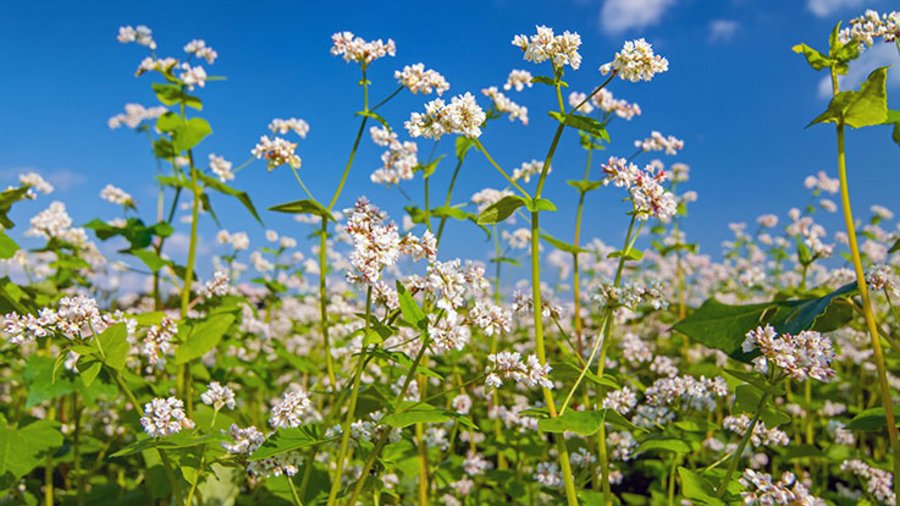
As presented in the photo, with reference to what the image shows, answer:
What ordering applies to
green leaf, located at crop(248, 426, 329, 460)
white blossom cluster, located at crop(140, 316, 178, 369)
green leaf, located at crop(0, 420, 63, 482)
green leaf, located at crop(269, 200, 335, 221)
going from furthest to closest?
1. green leaf, located at crop(0, 420, 63, 482)
2. green leaf, located at crop(269, 200, 335, 221)
3. white blossom cluster, located at crop(140, 316, 178, 369)
4. green leaf, located at crop(248, 426, 329, 460)

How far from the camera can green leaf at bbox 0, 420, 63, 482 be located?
3039 mm

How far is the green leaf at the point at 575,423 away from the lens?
1.95 meters

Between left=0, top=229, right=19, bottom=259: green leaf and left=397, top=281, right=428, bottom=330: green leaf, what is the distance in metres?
1.96

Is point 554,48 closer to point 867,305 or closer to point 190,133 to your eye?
point 867,305

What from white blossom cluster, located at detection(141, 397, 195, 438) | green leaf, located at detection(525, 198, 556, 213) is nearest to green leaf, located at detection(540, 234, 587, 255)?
green leaf, located at detection(525, 198, 556, 213)

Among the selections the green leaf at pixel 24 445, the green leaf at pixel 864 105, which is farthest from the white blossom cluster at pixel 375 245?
the green leaf at pixel 24 445

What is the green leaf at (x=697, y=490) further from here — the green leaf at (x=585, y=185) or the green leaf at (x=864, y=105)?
the green leaf at (x=585, y=185)

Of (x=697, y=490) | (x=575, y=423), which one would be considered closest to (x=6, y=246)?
(x=575, y=423)

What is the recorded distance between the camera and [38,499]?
14.4 feet

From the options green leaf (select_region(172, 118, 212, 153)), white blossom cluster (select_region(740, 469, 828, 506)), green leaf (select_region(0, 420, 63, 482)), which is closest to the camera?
white blossom cluster (select_region(740, 469, 828, 506))

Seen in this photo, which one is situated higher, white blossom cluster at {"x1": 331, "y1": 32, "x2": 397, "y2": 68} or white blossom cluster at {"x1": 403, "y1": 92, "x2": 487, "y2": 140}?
white blossom cluster at {"x1": 331, "y1": 32, "x2": 397, "y2": 68}

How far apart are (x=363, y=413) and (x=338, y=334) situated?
2.85m

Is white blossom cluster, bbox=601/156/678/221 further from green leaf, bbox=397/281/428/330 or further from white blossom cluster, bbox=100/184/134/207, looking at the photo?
white blossom cluster, bbox=100/184/134/207

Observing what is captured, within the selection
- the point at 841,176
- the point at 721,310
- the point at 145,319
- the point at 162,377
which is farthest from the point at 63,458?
the point at 841,176
